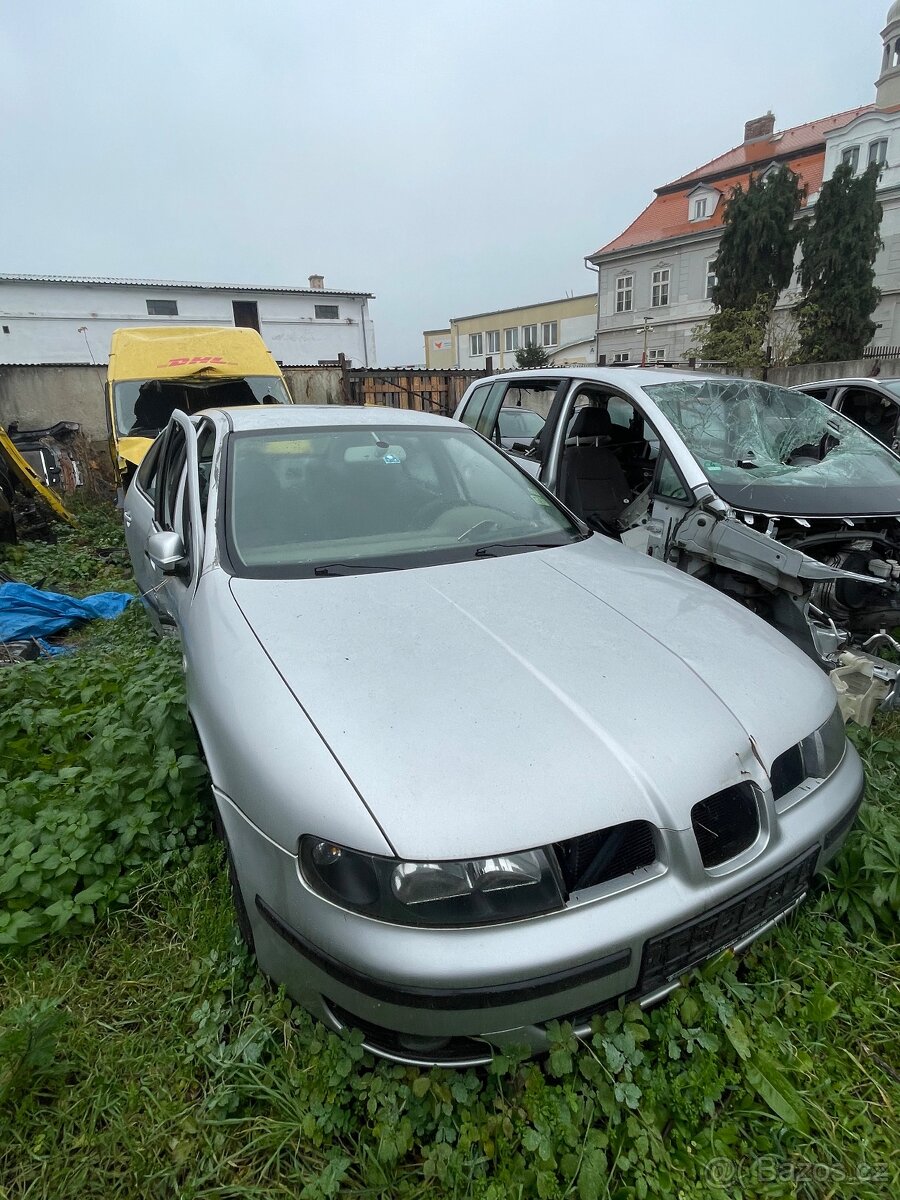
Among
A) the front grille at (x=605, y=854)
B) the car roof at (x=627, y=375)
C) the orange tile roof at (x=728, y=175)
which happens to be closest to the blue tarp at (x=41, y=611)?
the car roof at (x=627, y=375)

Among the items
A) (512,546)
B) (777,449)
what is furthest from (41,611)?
(777,449)

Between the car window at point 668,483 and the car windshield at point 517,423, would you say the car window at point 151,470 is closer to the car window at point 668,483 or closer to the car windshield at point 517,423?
the car windshield at point 517,423

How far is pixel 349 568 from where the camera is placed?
222cm

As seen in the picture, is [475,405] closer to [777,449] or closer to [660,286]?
[777,449]

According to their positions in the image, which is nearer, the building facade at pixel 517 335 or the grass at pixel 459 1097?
the grass at pixel 459 1097

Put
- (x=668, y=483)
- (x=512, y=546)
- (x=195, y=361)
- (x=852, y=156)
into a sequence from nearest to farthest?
(x=512, y=546) < (x=668, y=483) < (x=195, y=361) < (x=852, y=156)

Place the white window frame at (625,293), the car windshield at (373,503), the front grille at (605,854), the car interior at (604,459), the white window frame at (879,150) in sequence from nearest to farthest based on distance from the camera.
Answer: the front grille at (605,854) → the car windshield at (373,503) → the car interior at (604,459) → the white window frame at (879,150) → the white window frame at (625,293)

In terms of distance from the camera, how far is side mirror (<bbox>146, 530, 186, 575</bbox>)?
235 centimetres

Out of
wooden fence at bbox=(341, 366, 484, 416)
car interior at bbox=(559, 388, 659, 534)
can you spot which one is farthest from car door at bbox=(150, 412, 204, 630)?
wooden fence at bbox=(341, 366, 484, 416)

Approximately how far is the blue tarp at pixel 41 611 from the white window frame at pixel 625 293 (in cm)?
3332

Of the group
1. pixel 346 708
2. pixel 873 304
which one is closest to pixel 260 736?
pixel 346 708

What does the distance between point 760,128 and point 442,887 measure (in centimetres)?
4070

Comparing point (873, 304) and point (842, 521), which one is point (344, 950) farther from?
point (873, 304)

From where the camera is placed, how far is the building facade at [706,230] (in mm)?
26016
